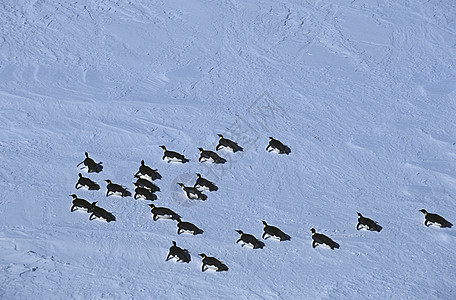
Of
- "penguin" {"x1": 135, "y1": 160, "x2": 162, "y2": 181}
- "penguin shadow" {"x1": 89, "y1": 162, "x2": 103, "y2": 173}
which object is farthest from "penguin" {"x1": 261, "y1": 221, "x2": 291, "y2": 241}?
"penguin shadow" {"x1": 89, "y1": 162, "x2": 103, "y2": 173}

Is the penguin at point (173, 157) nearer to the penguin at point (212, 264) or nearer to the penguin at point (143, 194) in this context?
the penguin at point (143, 194)

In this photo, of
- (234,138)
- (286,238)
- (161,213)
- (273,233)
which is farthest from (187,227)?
(234,138)

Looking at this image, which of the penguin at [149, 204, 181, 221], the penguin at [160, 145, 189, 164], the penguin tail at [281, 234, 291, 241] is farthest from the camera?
the penguin at [160, 145, 189, 164]

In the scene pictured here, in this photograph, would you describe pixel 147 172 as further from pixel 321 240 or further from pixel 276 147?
pixel 321 240

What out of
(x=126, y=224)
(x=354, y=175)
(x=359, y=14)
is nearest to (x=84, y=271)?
(x=126, y=224)

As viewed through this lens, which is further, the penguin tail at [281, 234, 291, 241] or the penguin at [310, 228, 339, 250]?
the penguin tail at [281, 234, 291, 241]

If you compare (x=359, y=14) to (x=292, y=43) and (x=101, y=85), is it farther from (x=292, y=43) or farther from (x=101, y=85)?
(x=101, y=85)

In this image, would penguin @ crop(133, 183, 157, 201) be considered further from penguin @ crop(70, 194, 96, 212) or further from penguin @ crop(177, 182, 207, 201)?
penguin @ crop(70, 194, 96, 212)
